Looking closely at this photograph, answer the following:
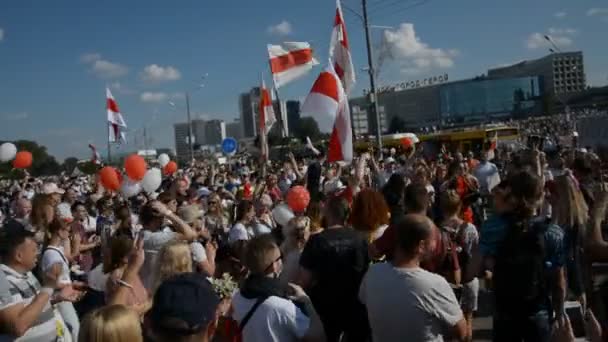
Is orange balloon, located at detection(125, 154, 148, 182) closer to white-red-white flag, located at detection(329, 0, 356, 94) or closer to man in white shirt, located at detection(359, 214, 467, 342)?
white-red-white flag, located at detection(329, 0, 356, 94)

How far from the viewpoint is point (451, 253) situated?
4684 mm

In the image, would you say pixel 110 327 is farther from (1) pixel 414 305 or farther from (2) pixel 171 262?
(1) pixel 414 305

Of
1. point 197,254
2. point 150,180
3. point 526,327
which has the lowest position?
point 526,327

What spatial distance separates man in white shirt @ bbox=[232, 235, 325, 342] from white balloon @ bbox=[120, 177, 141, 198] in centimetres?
777

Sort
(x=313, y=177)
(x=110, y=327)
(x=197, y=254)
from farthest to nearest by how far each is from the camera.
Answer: (x=313, y=177), (x=197, y=254), (x=110, y=327)

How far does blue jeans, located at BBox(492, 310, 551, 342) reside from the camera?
12.7 ft

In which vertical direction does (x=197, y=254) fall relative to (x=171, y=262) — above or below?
below

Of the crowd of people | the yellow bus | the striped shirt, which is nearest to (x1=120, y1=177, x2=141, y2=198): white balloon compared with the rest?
the crowd of people

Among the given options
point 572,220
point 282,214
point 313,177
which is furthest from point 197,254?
point 313,177

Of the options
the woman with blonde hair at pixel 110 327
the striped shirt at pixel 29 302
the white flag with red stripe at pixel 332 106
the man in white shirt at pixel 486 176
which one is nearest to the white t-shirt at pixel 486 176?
the man in white shirt at pixel 486 176

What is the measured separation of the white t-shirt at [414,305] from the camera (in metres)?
3.39

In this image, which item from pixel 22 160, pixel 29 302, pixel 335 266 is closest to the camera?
pixel 29 302

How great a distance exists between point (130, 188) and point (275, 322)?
8229 millimetres

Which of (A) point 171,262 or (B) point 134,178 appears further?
(B) point 134,178
